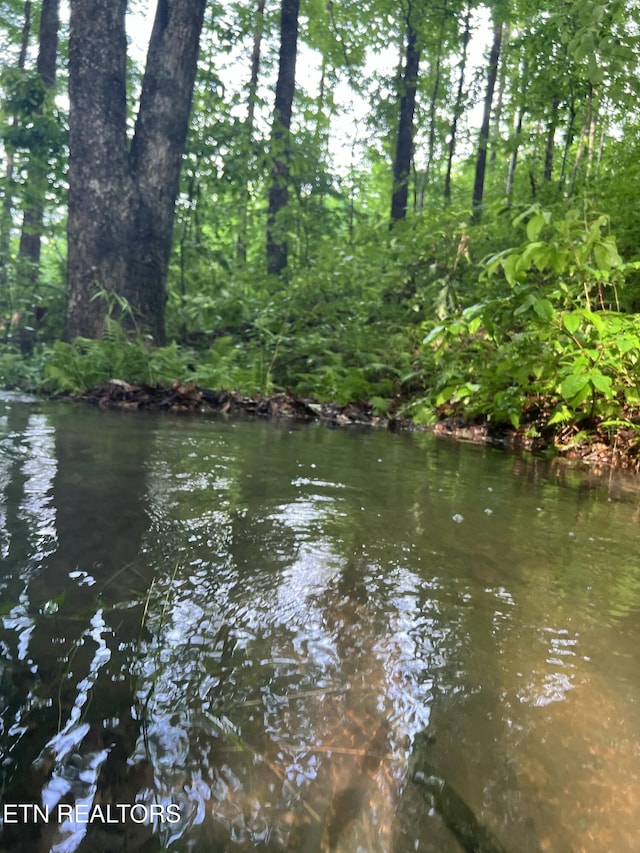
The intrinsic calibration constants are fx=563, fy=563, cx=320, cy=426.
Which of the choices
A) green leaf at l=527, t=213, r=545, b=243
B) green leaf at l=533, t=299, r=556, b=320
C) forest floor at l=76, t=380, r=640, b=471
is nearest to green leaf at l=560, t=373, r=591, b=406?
green leaf at l=533, t=299, r=556, b=320

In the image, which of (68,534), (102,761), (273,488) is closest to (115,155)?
(273,488)

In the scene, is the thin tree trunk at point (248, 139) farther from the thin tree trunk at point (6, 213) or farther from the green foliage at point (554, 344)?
the green foliage at point (554, 344)

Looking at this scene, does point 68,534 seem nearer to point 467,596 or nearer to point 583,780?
point 467,596

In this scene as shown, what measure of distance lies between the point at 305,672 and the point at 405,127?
1271 cm

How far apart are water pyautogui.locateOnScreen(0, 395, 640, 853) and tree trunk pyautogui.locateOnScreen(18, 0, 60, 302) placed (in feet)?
24.1

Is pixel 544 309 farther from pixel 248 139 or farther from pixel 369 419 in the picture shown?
pixel 248 139

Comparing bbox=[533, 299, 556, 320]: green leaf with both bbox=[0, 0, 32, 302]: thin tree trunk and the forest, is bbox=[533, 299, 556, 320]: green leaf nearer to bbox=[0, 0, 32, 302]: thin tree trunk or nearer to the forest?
the forest

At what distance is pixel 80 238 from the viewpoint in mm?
6320

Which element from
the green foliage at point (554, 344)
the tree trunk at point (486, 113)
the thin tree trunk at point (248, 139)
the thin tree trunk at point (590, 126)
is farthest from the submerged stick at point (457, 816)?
the tree trunk at point (486, 113)

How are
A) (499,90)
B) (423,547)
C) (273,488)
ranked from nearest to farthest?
(423,547)
(273,488)
(499,90)

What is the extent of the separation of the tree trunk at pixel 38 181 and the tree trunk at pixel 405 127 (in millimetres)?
6340

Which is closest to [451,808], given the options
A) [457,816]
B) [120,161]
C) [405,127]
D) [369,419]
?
[457,816]

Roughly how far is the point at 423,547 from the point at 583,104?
8278 mm

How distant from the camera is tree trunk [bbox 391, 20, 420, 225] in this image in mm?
11273
